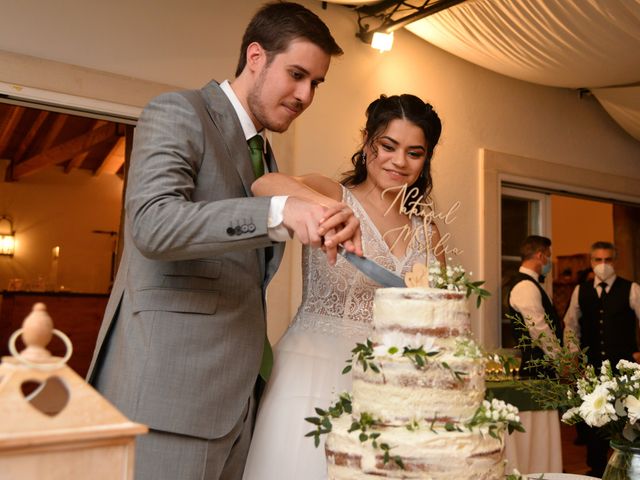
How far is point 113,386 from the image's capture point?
62.6 inches

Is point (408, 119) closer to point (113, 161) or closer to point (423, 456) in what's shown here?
point (423, 456)

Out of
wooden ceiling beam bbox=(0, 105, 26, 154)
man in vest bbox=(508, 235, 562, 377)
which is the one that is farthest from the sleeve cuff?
wooden ceiling beam bbox=(0, 105, 26, 154)

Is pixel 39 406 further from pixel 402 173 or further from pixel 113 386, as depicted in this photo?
pixel 402 173

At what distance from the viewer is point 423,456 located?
1117mm

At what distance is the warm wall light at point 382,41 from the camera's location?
15.0 ft

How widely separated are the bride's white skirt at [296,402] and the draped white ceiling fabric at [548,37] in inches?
106

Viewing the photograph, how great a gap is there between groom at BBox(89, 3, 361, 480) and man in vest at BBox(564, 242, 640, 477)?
4.77 meters

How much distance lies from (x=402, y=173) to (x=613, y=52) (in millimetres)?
2663

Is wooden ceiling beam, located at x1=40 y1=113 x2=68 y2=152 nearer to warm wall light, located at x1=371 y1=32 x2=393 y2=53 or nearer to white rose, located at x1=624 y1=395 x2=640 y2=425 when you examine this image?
warm wall light, located at x1=371 y1=32 x2=393 y2=53

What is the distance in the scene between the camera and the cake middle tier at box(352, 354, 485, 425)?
118 centimetres

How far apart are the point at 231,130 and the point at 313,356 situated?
0.78 meters

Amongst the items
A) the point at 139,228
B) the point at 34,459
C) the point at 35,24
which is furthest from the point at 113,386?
the point at 35,24

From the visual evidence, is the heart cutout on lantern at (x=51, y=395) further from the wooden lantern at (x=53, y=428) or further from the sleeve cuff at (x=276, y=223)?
the sleeve cuff at (x=276, y=223)

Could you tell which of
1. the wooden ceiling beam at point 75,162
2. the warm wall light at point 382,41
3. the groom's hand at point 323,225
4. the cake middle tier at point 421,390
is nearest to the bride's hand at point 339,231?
the groom's hand at point 323,225
